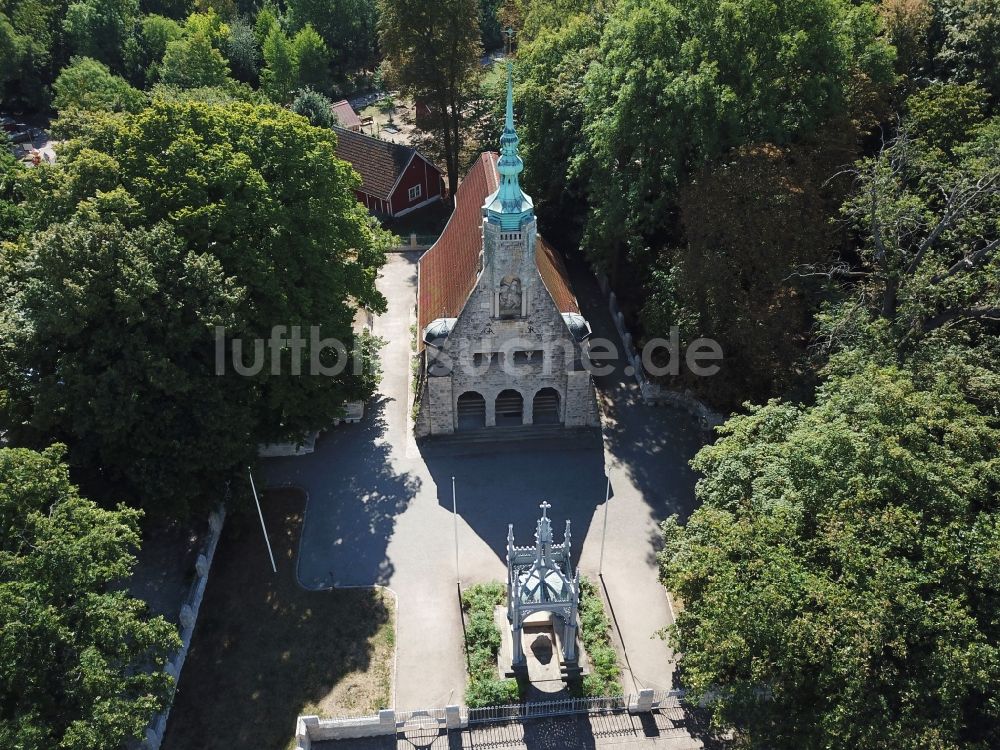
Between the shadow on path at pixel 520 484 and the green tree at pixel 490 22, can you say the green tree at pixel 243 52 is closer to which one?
the green tree at pixel 490 22

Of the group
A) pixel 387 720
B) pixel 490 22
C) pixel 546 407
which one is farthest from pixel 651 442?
pixel 490 22

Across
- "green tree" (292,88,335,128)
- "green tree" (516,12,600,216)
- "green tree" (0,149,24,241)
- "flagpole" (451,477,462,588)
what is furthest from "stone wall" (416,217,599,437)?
"green tree" (292,88,335,128)

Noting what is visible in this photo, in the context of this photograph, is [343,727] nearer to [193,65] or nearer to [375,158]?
[375,158]

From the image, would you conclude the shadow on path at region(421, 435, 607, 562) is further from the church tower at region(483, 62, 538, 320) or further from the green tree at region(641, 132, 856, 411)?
the church tower at region(483, 62, 538, 320)

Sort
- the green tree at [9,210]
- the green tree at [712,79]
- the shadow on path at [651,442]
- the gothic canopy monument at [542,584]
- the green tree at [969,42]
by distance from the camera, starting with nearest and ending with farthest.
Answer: the gothic canopy monument at [542,584], the green tree at [712,79], the shadow on path at [651,442], the green tree at [9,210], the green tree at [969,42]

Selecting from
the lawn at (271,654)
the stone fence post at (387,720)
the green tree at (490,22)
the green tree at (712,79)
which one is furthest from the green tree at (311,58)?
the stone fence post at (387,720)

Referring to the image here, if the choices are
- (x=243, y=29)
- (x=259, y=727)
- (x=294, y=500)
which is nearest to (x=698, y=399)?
(x=294, y=500)

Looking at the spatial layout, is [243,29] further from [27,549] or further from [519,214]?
[27,549]
